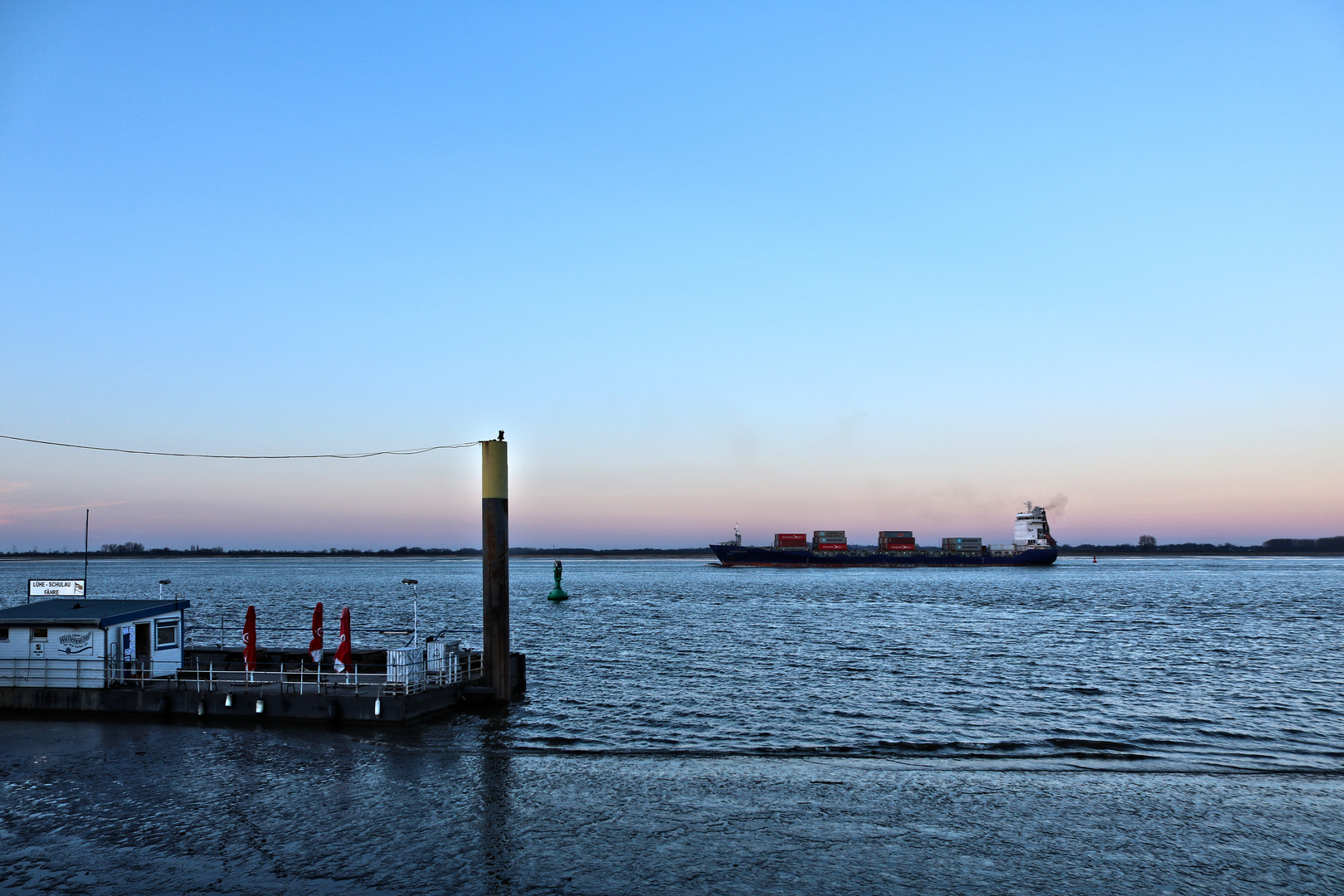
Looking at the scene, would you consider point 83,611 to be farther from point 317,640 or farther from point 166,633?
point 317,640

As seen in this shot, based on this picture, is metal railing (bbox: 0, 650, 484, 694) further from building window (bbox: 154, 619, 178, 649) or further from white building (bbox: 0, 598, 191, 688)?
building window (bbox: 154, 619, 178, 649)

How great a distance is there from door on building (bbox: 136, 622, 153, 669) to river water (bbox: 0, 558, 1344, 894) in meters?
3.35

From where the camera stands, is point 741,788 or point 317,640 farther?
point 317,640

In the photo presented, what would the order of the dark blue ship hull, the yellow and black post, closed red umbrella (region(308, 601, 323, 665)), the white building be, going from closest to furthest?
the white building, closed red umbrella (region(308, 601, 323, 665)), the yellow and black post, the dark blue ship hull

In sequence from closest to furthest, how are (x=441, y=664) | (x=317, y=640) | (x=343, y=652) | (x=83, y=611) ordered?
1. (x=343, y=652)
2. (x=83, y=611)
3. (x=317, y=640)
4. (x=441, y=664)

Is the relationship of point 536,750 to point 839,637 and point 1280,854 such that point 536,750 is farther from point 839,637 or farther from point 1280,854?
point 839,637

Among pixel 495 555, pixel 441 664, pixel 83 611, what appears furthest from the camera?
pixel 441 664

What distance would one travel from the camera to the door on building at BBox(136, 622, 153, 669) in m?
28.7

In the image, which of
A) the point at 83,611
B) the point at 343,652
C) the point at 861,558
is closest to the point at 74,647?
the point at 83,611

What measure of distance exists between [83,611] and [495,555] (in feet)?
43.1

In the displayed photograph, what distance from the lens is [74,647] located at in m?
27.5

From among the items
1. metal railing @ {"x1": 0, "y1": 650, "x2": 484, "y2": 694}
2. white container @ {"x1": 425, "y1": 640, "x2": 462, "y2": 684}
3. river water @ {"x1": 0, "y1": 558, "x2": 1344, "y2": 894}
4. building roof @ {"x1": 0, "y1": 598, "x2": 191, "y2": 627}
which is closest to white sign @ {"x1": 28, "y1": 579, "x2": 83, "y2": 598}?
building roof @ {"x1": 0, "y1": 598, "x2": 191, "y2": 627}

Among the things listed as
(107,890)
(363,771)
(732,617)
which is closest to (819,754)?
(363,771)

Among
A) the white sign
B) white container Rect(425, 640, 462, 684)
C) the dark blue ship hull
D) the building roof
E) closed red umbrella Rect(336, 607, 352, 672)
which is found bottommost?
the dark blue ship hull
